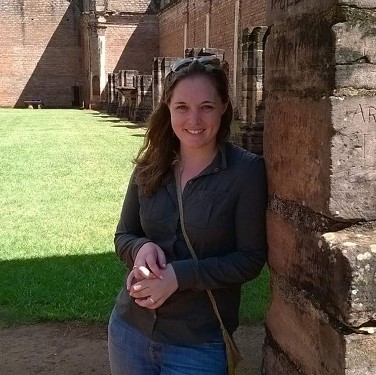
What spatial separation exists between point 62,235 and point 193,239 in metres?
5.00

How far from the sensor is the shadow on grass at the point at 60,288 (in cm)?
451

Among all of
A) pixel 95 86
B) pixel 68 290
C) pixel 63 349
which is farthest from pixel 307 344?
pixel 95 86

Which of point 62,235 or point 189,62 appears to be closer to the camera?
point 189,62

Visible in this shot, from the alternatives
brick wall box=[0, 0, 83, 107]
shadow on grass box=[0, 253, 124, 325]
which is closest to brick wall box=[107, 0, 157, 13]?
brick wall box=[0, 0, 83, 107]

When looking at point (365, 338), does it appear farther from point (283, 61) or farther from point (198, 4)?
point (198, 4)

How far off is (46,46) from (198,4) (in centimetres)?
1447

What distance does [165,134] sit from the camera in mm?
2318

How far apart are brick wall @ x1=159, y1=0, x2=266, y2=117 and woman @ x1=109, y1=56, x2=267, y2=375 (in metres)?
16.9

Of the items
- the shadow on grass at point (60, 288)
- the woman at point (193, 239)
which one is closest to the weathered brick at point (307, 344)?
the woman at point (193, 239)

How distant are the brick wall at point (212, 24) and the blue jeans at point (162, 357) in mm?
17166

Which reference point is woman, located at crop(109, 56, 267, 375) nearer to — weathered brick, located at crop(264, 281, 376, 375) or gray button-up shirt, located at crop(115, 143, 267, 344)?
gray button-up shirt, located at crop(115, 143, 267, 344)

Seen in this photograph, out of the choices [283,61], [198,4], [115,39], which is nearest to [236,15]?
[198,4]

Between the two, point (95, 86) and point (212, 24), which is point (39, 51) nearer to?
point (95, 86)

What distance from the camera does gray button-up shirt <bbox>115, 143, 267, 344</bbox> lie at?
2090mm
